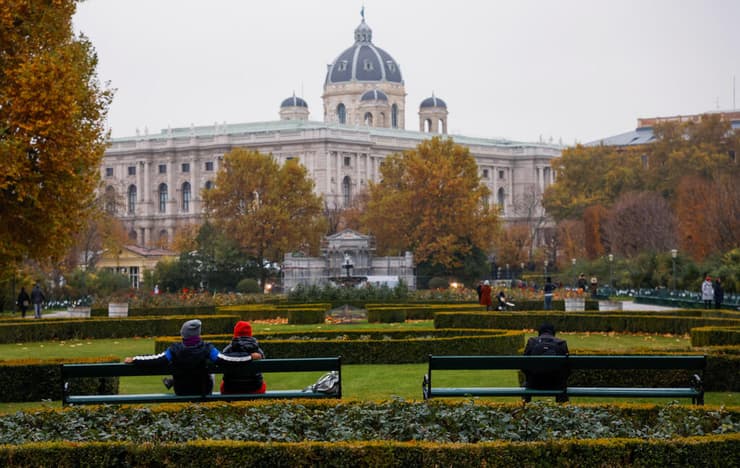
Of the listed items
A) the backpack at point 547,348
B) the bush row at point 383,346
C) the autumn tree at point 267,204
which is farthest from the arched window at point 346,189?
the backpack at point 547,348

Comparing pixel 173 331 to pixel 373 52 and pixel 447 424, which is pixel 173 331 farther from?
pixel 373 52

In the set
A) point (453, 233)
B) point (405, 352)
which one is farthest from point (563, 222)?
point (405, 352)

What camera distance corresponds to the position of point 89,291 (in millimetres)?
48969

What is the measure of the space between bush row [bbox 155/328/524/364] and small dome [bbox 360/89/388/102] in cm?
10440

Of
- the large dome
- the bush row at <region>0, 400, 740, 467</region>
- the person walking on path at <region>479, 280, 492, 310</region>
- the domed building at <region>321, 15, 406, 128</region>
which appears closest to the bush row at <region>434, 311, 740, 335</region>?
the person walking on path at <region>479, 280, 492, 310</region>

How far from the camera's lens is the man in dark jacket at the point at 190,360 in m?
10.9

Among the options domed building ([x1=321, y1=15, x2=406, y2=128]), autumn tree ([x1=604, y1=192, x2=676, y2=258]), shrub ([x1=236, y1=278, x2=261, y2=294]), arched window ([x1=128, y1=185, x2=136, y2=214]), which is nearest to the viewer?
shrub ([x1=236, y1=278, x2=261, y2=294])

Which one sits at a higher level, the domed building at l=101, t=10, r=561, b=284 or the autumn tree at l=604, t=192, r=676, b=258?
the domed building at l=101, t=10, r=561, b=284

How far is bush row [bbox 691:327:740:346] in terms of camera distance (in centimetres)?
1891

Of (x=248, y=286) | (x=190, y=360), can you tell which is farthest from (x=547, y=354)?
(x=248, y=286)

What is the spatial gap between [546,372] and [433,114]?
119 metres

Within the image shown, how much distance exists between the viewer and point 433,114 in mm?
129625

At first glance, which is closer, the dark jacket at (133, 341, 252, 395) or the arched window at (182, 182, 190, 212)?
the dark jacket at (133, 341, 252, 395)

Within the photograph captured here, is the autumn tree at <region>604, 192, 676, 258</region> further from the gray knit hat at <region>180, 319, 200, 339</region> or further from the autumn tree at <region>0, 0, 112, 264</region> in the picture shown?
the gray knit hat at <region>180, 319, 200, 339</region>
